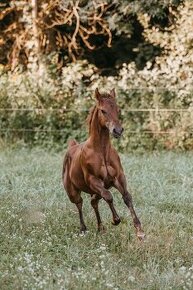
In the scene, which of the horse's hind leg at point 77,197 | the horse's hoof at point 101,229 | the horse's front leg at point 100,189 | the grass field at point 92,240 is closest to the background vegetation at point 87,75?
the grass field at point 92,240

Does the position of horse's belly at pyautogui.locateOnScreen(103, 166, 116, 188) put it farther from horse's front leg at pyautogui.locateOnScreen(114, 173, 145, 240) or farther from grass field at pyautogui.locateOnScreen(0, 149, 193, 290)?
grass field at pyautogui.locateOnScreen(0, 149, 193, 290)

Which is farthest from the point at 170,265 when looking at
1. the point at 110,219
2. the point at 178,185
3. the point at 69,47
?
the point at 69,47

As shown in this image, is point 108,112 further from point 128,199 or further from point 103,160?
point 128,199

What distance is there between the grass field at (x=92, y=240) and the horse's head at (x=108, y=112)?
42.4 inches

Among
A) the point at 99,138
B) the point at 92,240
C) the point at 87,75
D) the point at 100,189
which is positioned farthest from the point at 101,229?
the point at 87,75

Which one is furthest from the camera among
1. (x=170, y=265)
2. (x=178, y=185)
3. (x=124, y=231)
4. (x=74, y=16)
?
(x=74, y=16)

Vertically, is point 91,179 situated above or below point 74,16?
below

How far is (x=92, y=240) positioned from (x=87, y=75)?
35.0 ft

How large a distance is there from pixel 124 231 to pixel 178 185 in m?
3.31

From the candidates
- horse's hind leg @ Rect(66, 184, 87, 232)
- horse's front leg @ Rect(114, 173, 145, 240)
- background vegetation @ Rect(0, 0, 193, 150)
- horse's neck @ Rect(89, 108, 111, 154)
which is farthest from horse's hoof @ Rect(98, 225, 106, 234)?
background vegetation @ Rect(0, 0, 193, 150)

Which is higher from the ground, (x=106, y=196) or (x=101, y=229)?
(x=106, y=196)

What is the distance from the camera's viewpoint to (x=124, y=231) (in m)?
6.57

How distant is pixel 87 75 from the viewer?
1666 centimetres

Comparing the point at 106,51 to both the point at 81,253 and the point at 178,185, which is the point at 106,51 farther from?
the point at 81,253
